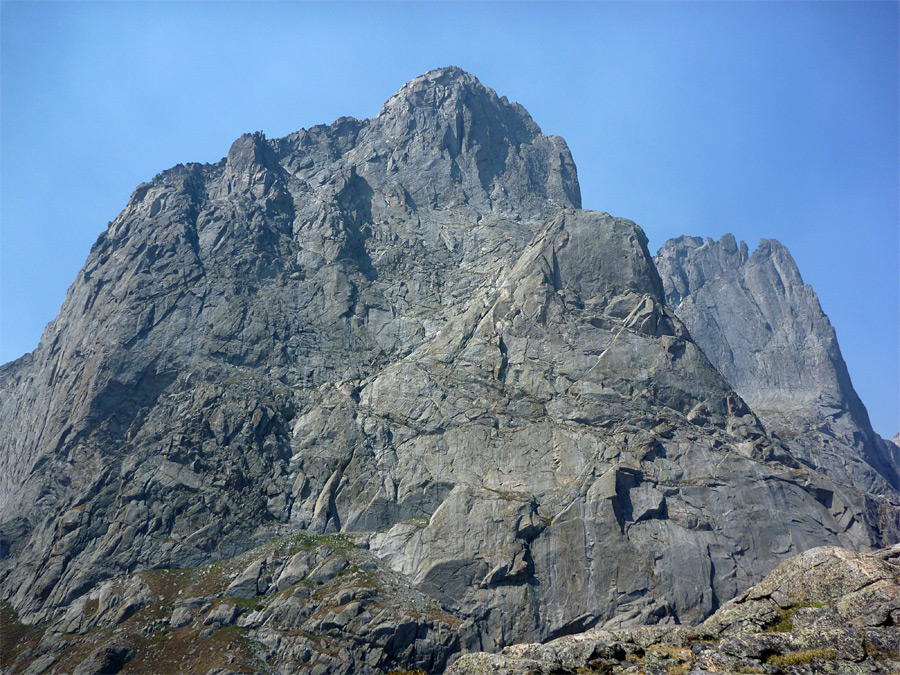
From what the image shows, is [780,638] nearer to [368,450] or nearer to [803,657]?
[803,657]

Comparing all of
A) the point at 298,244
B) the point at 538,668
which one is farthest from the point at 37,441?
the point at 538,668

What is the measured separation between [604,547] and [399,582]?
31559 mm

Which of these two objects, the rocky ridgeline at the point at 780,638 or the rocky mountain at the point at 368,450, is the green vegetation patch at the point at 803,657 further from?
the rocky mountain at the point at 368,450

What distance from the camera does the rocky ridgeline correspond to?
34.9 metres

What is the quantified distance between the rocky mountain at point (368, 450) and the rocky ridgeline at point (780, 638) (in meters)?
41.1

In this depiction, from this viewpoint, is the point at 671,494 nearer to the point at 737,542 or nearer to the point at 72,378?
the point at 737,542

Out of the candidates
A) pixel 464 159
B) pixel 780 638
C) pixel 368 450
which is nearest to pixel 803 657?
pixel 780 638

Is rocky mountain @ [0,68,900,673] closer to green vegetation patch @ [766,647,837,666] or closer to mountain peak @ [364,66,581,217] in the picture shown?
mountain peak @ [364,66,581,217]

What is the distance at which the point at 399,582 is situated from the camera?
296 ft

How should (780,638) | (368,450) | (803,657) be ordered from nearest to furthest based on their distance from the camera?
1. (803,657)
2. (780,638)
3. (368,450)

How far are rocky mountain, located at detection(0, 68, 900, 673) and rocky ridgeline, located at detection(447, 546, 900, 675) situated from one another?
135ft

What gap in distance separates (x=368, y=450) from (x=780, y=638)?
8171cm

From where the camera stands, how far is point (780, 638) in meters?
37.6

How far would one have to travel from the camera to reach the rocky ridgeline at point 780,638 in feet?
114
